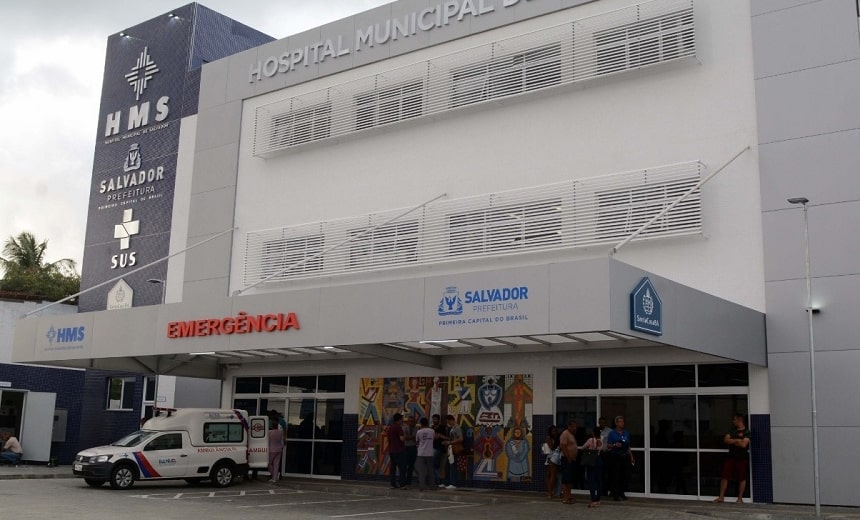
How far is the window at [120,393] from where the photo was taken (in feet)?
104

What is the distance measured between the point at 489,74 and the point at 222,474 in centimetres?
1131

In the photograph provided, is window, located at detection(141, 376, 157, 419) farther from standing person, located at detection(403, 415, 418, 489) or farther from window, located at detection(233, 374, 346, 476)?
standing person, located at detection(403, 415, 418, 489)

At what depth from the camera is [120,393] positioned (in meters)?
32.0

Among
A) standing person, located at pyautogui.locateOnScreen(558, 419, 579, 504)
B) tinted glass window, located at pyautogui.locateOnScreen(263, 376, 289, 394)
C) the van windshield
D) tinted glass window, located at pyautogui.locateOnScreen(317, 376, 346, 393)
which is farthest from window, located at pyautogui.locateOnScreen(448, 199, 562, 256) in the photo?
the van windshield

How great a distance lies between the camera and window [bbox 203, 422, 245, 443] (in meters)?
22.1

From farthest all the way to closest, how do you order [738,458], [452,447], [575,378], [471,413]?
[471,413] → [452,447] → [575,378] → [738,458]

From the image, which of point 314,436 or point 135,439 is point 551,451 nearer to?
point 314,436

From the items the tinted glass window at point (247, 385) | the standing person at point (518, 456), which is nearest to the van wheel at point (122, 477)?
the tinted glass window at point (247, 385)

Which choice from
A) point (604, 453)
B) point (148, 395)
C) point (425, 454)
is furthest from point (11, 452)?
point (604, 453)

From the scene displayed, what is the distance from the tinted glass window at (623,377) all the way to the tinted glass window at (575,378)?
25cm

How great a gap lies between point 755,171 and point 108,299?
21798 mm

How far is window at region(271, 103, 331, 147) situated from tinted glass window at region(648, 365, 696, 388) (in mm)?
11033

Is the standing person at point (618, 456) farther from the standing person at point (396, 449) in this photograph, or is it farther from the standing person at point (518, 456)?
the standing person at point (396, 449)

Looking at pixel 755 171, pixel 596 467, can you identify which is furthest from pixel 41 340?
pixel 755 171
